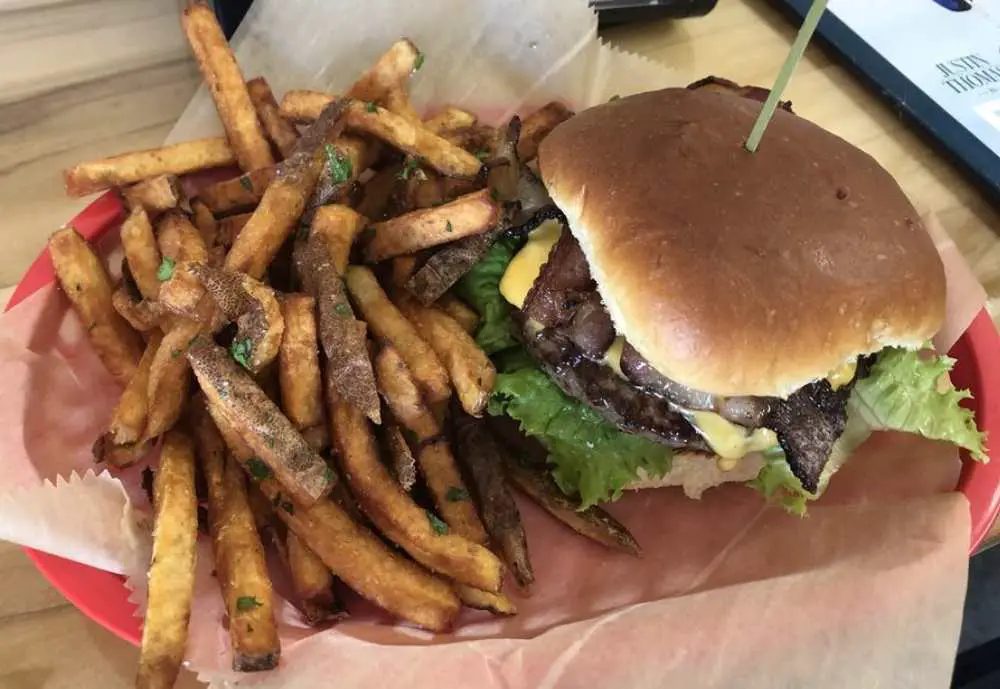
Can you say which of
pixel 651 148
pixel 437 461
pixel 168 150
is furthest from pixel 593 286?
pixel 168 150

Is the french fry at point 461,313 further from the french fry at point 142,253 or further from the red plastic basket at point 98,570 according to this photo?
the red plastic basket at point 98,570

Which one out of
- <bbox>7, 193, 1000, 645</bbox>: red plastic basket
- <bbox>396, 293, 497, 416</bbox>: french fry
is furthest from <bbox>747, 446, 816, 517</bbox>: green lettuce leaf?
<bbox>396, 293, 497, 416</bbox>: french fry

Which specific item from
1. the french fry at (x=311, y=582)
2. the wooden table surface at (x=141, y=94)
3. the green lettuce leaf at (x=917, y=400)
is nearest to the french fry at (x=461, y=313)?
the french fry at (x=311, y=582)

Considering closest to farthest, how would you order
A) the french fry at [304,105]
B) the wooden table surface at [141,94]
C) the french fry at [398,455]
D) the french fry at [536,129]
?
the french fry at [398,455], the french fry at [304,105], the french fry at [536,129], the wooden table surface at [141,94]

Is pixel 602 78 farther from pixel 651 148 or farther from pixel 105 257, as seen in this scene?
pixel 105 257

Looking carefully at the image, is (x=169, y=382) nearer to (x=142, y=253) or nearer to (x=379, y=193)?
(x=142, y=253)

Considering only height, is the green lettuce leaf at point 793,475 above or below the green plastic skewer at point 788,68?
below
